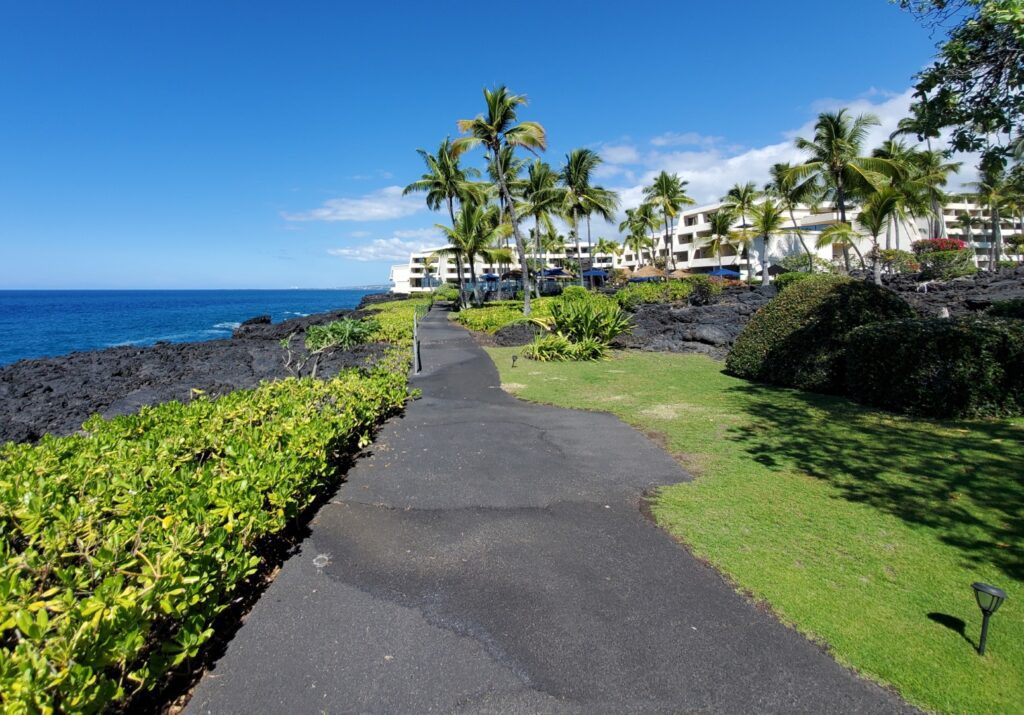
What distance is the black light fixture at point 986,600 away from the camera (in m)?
2.86

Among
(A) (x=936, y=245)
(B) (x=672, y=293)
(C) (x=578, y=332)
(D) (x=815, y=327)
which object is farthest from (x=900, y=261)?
(D) (x=815, y=327)

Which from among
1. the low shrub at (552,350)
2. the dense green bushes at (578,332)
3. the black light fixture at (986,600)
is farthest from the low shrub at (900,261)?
the black light fixture at (986,600)

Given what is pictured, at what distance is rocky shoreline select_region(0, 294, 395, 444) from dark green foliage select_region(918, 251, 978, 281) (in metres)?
39.4

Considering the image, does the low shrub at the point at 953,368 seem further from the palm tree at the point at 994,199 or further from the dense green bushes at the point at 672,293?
the palm tree at the point at 994,199

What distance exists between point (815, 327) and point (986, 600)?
28.5 feet

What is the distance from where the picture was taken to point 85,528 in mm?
3256

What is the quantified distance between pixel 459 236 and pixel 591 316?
85.8 feet

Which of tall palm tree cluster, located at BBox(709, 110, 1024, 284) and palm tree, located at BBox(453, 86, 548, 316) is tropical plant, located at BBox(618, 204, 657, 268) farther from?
palm tree, located at BBox(453, 86, 548, 316)

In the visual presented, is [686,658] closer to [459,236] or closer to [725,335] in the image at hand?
[725,335]

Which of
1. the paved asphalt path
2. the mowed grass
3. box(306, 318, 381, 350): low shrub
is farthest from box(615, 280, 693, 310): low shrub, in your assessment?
the paved asphalt path

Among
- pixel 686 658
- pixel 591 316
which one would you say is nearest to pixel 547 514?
pixel 686 658

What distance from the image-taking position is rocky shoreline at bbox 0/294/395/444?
1054 cm

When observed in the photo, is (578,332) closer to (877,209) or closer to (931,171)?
(877,209)

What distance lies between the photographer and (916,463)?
610 centimetres
